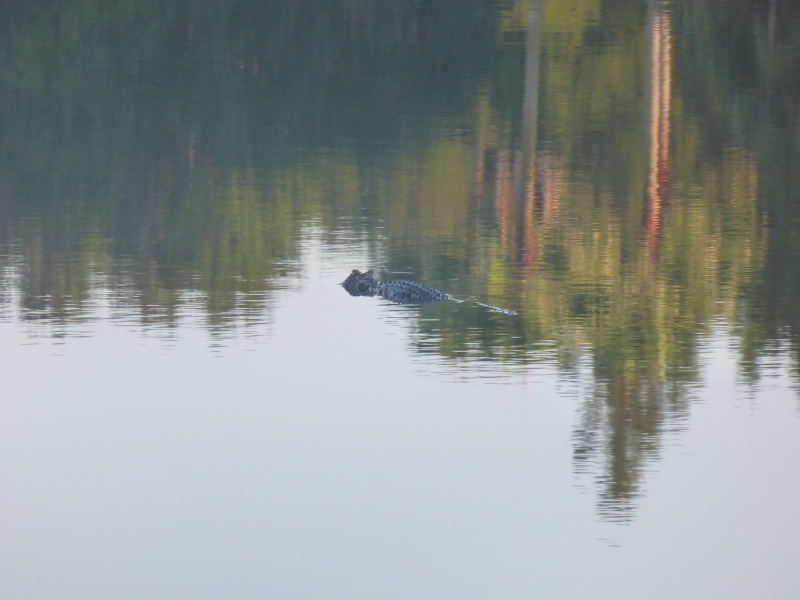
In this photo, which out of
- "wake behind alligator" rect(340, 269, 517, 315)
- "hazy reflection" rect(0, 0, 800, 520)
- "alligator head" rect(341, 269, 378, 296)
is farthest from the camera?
"alligator head" rect(341, 269, 378, 296)

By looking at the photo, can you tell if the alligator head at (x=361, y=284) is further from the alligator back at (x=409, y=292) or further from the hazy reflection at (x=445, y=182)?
the hazy reflection at (x=445, y=182)

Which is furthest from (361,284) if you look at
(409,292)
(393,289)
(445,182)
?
(445,182)

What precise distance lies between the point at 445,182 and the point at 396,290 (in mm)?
3289

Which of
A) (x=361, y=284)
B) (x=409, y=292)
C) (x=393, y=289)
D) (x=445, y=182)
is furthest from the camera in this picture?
(x=445, y=182)

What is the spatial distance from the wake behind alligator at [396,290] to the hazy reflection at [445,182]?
0.16m

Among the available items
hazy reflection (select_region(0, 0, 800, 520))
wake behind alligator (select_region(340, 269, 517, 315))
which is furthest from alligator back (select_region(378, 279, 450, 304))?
hazy reflection (select_region(0, 0, 800, 520))

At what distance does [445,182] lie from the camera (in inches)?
432

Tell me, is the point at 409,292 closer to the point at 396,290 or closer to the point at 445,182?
the point at 396,290

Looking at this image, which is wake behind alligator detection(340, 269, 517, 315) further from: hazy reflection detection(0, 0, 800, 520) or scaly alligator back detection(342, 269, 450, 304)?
hazy reflection detection(0, 0, 800, 520)

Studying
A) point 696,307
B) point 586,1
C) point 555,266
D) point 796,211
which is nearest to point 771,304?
point 696,307

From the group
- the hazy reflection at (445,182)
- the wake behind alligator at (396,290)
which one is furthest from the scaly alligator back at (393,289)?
the hazy reflection at (445,182)

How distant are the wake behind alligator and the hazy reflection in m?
0.16

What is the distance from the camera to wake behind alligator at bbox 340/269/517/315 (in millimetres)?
7672

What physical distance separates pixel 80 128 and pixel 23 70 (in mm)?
3543
